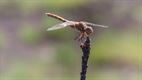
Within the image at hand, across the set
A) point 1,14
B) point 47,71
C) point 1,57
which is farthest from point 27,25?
point 47,71

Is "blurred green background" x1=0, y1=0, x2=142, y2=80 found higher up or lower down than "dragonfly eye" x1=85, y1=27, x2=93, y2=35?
higher up

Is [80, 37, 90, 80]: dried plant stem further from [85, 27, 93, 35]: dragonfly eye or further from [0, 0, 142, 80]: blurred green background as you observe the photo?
[0, 0, 142, 80]: blurred green background

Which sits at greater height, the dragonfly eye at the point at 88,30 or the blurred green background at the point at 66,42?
the blurred green background at the point at 66,42

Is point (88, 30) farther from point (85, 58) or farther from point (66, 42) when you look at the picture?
point (66, 42)

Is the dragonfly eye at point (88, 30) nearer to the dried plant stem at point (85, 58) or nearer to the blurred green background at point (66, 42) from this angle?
the dried plant stem at point (85, 58)

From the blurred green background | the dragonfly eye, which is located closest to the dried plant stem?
the dragonfly eye

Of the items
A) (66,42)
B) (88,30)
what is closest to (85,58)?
(88,30)

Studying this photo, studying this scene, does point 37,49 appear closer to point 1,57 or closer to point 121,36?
point 1,57

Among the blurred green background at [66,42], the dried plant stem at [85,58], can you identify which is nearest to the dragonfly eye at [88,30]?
the dried plant stem at [85,58]

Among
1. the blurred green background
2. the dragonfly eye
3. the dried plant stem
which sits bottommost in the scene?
the dried plant stem
